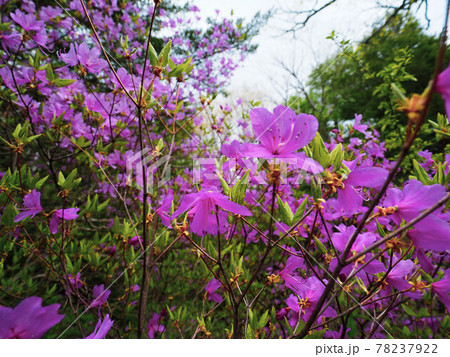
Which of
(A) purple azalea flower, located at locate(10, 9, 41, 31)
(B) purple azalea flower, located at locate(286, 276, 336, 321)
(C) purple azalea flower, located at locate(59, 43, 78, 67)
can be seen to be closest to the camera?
(B) purple azalea flower, located at locate(286, 276, 336, 321)

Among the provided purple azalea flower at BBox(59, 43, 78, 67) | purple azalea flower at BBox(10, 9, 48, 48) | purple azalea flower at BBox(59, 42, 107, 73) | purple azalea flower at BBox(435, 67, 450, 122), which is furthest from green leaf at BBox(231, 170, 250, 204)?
purple azalea flower at BBox(10, 9, 48, 48)

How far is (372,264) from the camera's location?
0.67m

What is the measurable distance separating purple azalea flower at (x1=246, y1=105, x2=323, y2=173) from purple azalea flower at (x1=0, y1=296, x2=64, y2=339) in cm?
48

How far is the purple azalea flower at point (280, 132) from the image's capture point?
548 millimetres

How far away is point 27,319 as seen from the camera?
42 cm

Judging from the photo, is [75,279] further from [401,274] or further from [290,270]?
[401,274]

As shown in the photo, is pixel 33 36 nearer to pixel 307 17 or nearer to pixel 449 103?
pixel 449 103

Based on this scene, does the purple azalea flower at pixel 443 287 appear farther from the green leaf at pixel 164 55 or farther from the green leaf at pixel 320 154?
the green leaf at pixel 164 55

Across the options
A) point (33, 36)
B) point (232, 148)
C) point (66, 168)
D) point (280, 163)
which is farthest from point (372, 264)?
point (66, 168)

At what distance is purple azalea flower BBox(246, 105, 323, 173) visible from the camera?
55cm

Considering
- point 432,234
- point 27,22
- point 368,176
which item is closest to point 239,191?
point 368,176

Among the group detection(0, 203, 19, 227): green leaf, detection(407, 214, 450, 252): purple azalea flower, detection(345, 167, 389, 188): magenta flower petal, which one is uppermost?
detection(345, 167, 389, 188): magenta flower petal

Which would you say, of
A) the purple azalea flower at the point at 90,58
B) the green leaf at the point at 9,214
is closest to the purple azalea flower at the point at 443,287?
the green leaf at the point at 9,214

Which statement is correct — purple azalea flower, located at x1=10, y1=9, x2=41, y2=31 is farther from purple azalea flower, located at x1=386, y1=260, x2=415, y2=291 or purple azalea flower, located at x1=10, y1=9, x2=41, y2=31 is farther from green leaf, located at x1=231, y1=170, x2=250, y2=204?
purple azalea flower, located at x1=386, y1=260, x2=415, y2=291
